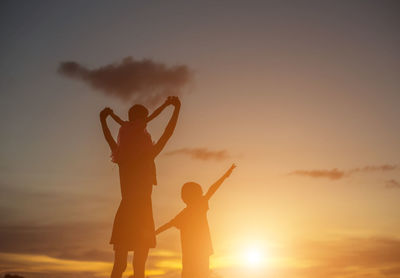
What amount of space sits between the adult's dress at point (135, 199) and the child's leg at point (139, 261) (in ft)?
0.28

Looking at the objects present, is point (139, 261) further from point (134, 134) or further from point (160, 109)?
point (160, 109)

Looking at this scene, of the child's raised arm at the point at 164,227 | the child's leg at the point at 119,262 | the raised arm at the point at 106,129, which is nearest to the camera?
the child's leg at the point at 119,262

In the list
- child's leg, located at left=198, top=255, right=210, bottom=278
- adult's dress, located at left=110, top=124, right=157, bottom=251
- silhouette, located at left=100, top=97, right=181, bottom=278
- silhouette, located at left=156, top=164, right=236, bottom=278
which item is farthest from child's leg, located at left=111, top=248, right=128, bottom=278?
child's leg, located at left=198, top=255, right=210, bottom=278

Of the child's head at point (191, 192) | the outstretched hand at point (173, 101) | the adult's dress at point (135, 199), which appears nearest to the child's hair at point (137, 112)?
the adult's dress at point (135, 199)

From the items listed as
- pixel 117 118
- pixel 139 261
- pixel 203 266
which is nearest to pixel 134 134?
pixel 117 118

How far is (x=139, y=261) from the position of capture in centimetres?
861

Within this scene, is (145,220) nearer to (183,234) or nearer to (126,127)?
(126,127)

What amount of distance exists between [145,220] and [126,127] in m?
1.84

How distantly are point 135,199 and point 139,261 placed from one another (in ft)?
3.66

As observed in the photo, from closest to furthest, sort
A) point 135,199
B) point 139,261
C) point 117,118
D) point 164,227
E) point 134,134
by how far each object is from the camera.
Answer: point 139,261, point 135,199, point 134,134, point 117,118, point 164,227

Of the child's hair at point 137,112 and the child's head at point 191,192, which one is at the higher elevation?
the child's hair at point 137,112

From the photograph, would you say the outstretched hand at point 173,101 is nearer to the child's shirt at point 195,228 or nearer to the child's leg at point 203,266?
the child's shirt at point 195,228

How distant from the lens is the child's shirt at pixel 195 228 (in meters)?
12.4

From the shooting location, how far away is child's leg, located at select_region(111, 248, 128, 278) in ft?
27.9
